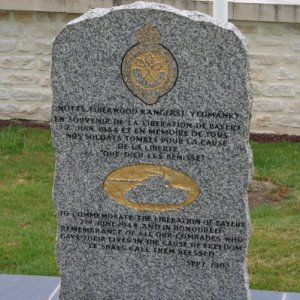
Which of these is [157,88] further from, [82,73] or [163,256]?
[163,256]

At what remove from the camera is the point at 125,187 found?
209 inches

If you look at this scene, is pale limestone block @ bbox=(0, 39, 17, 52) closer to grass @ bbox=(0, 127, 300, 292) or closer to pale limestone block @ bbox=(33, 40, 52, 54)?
pale limestone block @ bbox=(33, 40, 52, 54)

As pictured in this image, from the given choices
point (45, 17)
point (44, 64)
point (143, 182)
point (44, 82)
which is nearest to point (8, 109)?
point (44, 82)

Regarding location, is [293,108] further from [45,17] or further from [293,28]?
[45,17]

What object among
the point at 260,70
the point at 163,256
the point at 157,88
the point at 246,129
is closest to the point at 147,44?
the point at 157,88

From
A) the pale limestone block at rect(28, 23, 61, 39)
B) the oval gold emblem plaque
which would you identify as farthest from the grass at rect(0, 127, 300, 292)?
the oval gold emblem plaque

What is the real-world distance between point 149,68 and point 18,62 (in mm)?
5410

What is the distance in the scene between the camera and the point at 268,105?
9930 millimetres

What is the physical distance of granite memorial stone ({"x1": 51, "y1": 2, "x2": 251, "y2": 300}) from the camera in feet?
16.5

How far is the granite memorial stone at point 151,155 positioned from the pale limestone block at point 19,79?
16.7ft

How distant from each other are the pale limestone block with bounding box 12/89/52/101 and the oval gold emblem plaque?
5.16m

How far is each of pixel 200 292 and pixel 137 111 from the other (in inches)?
43.6

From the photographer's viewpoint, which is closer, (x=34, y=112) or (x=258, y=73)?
(x=258, y=73)

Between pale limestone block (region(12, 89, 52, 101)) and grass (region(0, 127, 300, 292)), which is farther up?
pale limestone block (region(12, 89, 52, 101))
